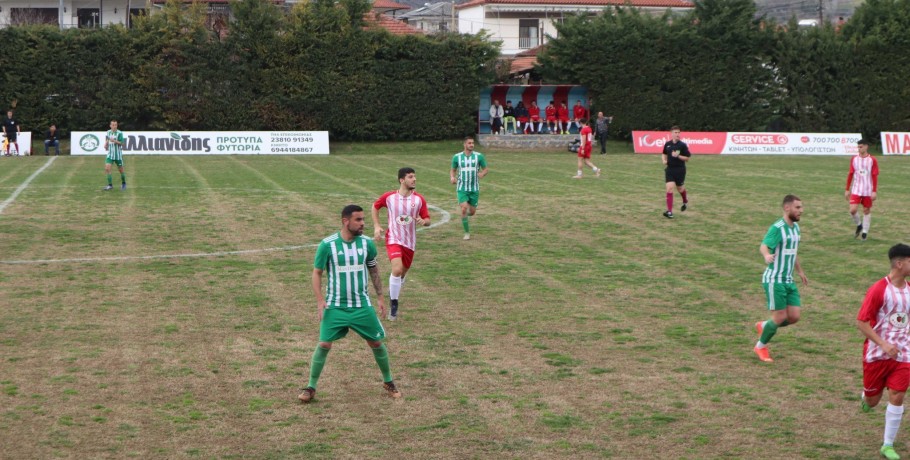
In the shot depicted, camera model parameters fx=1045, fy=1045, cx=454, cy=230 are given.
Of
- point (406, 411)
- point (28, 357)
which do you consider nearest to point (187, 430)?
point (406, 411)

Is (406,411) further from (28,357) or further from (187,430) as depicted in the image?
(28,357)

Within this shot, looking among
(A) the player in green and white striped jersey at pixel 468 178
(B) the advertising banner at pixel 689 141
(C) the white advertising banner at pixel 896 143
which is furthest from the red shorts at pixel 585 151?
(C) the white advertising banner at pixel 896 143

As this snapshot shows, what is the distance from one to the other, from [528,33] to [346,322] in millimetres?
77333

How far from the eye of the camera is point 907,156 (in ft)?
169

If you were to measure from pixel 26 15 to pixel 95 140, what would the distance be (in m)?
33.7

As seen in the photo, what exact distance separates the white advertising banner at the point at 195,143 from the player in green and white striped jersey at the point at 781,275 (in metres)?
40.1

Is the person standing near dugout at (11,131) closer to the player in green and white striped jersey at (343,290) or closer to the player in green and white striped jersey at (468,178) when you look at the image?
the player in green and white striped jersey at (468,178)

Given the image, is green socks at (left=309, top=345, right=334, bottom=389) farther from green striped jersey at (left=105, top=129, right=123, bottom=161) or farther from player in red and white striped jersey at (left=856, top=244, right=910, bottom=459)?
green striped jersey at (left=105, top=129, right=123, bottom=161)

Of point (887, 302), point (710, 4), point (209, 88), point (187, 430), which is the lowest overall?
point (187, 430)

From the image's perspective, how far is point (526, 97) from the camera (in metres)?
59.2

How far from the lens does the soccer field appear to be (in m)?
9.27

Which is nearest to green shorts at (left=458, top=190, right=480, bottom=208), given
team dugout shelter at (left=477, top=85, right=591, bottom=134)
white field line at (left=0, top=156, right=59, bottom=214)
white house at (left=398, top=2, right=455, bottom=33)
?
white field line at (left=0, top=156, right=59, bottom=214)

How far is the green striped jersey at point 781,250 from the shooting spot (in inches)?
467

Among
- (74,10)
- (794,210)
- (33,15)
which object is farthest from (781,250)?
(74,10)
